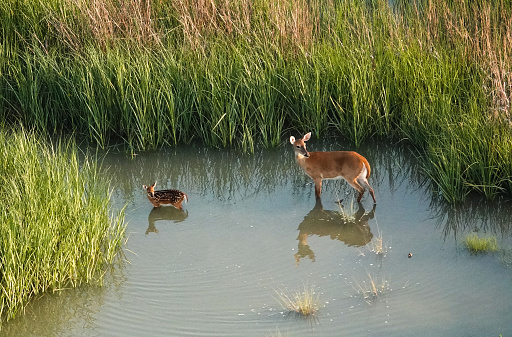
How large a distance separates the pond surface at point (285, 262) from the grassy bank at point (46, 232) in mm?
153

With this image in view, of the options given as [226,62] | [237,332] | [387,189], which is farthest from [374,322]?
[226,62]

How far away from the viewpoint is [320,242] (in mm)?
7086

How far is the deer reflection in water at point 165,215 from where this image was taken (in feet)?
25.0

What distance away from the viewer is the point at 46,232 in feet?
19.9

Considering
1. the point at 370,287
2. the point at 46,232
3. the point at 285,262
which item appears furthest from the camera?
the point at 285,262

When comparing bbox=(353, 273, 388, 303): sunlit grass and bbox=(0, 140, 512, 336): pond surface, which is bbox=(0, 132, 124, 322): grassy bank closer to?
bbox=(0, 140, 512, 336): pond surface

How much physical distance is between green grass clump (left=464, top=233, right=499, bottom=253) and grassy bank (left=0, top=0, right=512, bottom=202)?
55.8 inches

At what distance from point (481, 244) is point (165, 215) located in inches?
114

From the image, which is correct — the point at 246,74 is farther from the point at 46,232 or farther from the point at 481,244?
the point at 46,232

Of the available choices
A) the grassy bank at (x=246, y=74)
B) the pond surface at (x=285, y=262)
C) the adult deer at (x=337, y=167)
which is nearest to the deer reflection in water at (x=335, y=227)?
the pond surface at (x=285, y=262)

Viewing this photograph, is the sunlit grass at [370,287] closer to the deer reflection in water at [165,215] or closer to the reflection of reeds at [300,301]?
the reflection of reeds at [300,301]

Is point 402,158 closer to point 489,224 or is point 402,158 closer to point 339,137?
point 339,137

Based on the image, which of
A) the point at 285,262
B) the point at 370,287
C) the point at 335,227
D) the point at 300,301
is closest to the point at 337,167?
the point at 335,227

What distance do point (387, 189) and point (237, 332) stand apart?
9.80 feet
